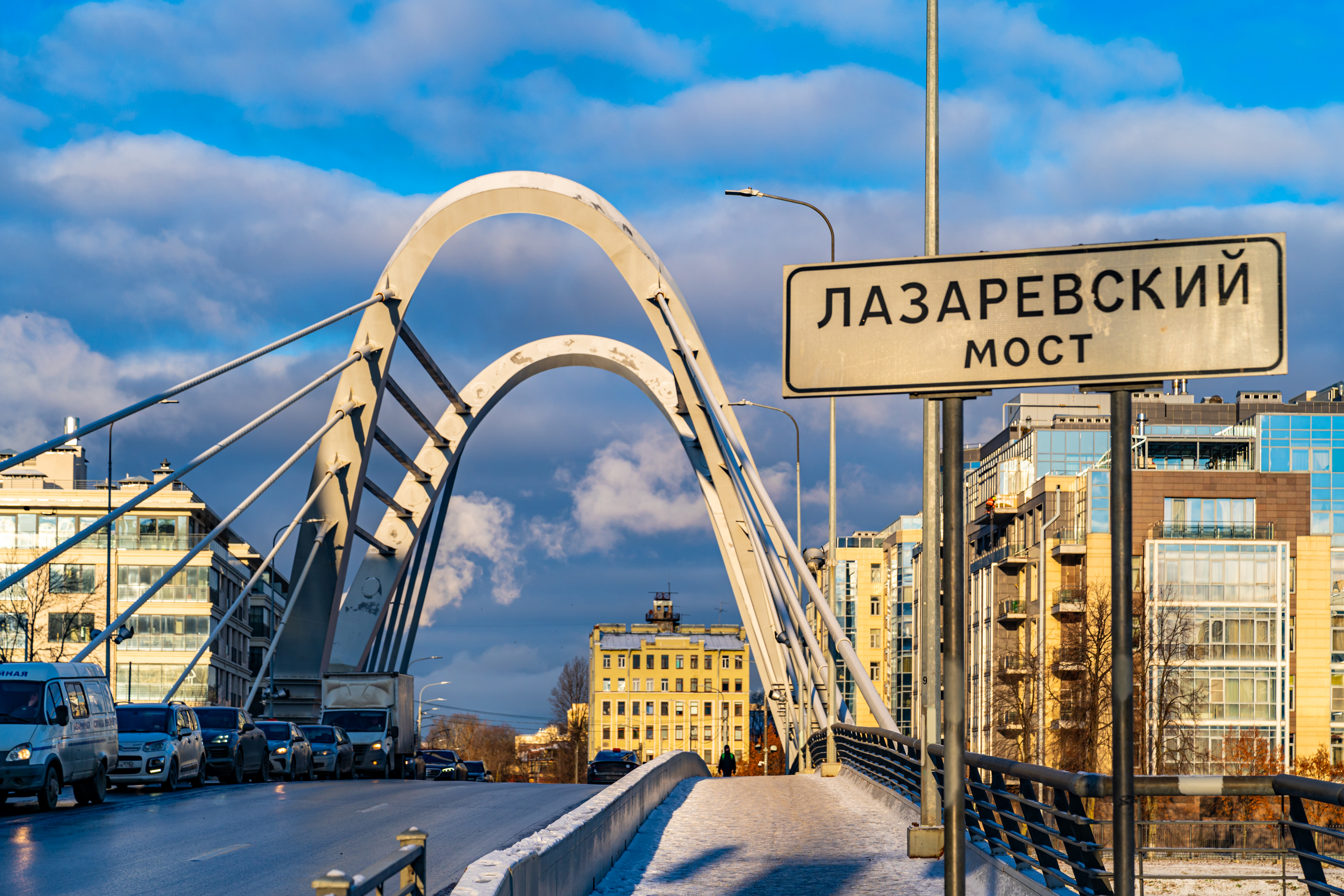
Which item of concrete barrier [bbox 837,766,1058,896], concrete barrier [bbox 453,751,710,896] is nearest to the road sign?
concrete barrier [bbox 453,751,710,896]

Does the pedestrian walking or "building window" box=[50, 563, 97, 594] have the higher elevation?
"building window" box=[50, 563, 97, 594]

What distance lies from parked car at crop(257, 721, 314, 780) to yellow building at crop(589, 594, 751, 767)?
459ft

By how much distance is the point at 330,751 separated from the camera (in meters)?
39.5

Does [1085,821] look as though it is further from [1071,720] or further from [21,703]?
[1071,720]

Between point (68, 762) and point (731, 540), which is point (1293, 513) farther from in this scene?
point (68, 762)

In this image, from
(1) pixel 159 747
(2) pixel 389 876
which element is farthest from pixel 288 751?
(2) pixel 389 876

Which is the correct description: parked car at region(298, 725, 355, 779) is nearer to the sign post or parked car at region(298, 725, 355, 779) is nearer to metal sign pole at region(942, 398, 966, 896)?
metal sign pole at region(942, 398, 966, 896)

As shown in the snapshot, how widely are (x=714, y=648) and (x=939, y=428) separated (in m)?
162

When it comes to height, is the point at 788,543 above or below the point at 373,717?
above

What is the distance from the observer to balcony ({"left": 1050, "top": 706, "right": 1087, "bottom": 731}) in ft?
200

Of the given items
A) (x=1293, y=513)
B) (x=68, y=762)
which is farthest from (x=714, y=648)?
(x=68, y=762)

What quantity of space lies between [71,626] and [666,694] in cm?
10006

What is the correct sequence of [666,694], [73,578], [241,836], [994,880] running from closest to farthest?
[994,880], [241,836], [73,578], [666,694]

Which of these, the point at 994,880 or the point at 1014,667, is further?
the point at 1014,667
